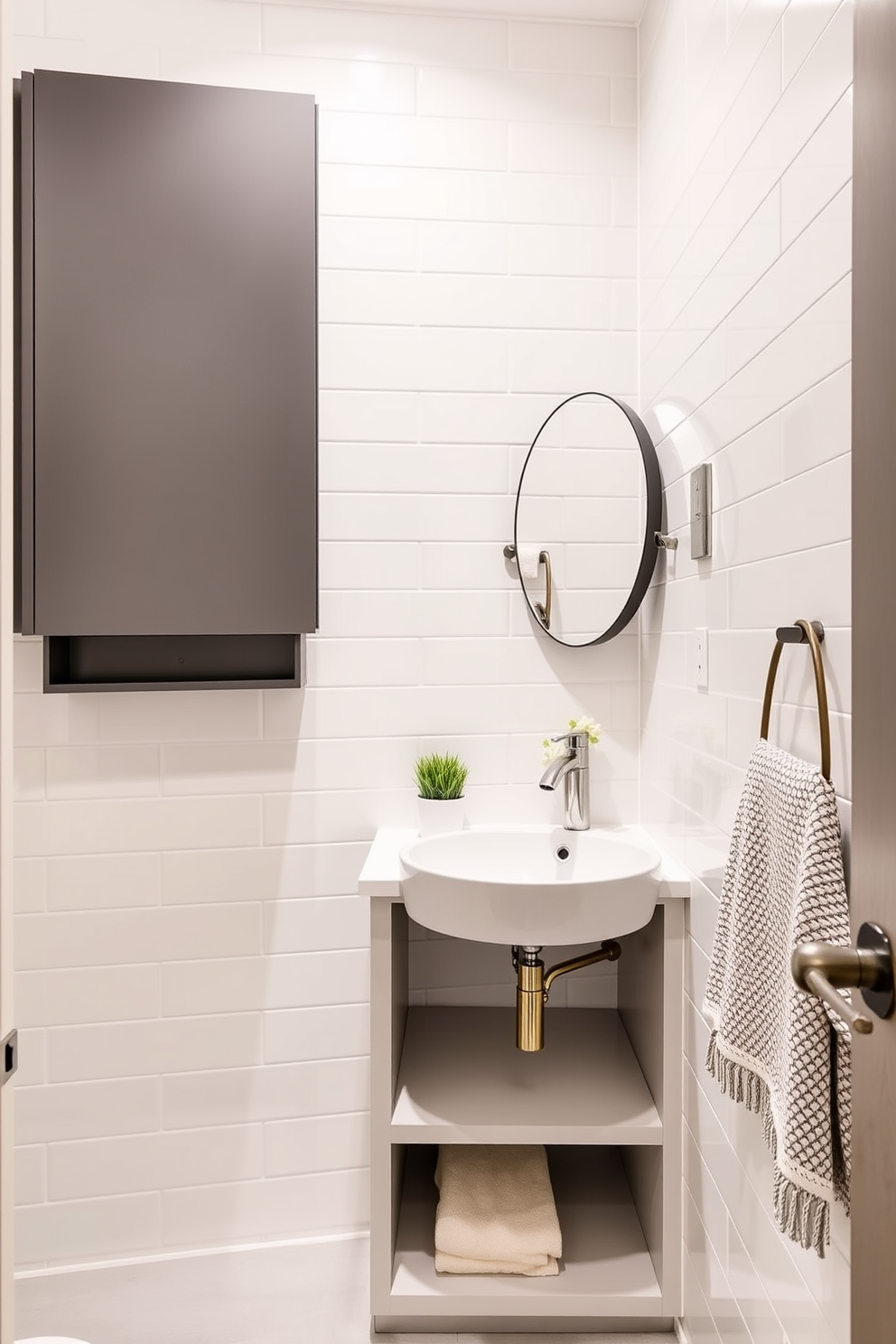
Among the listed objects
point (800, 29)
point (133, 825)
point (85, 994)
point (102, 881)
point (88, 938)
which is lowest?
point (85, 994)

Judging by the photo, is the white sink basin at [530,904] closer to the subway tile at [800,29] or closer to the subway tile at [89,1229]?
the subway tile at [89,1229]

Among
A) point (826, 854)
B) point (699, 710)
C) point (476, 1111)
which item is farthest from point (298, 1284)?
point (826, 854)

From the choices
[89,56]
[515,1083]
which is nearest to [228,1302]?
[515,1083]

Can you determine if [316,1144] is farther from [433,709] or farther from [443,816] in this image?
[433,709]

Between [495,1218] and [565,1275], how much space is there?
0.16m

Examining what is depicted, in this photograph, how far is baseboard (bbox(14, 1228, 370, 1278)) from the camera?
68.9 inches

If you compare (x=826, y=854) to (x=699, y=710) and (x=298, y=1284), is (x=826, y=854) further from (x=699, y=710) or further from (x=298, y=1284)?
(x=298, y=1284)

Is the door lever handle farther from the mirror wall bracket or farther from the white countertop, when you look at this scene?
the mirror wall bracket

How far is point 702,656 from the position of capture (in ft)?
4.70

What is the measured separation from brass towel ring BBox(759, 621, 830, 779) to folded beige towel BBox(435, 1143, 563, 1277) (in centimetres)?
109

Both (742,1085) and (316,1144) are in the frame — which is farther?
(316,1144)

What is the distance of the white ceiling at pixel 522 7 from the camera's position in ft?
5.89

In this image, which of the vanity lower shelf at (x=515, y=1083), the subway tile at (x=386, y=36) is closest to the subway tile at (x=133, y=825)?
the vanity lower shelf at (x=515, y=1083)

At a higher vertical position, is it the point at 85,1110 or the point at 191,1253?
the point at 85,1110
